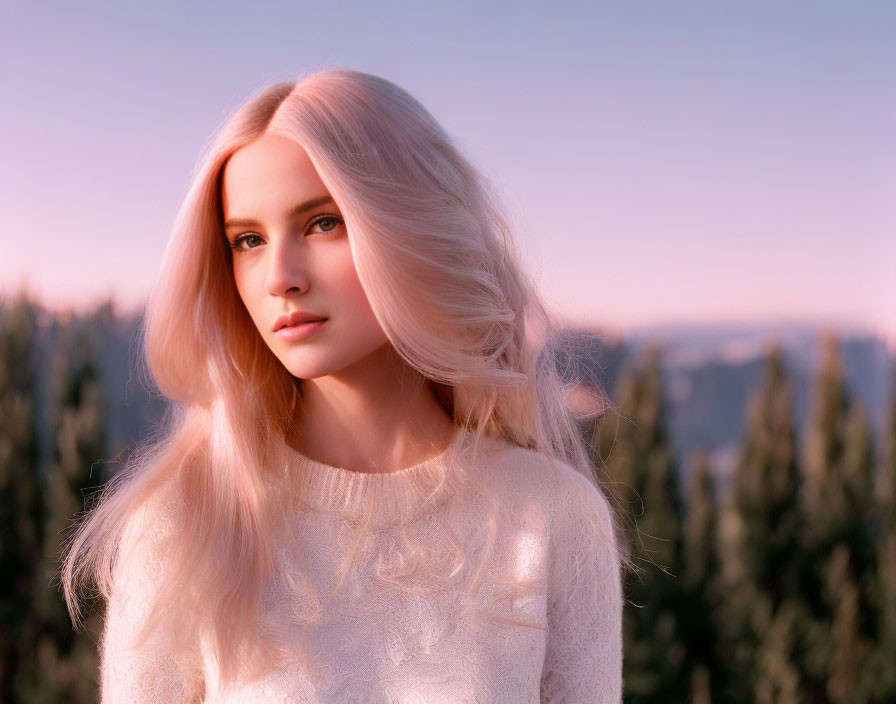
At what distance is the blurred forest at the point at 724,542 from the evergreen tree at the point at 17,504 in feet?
0.05

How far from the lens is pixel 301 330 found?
74.0 inches

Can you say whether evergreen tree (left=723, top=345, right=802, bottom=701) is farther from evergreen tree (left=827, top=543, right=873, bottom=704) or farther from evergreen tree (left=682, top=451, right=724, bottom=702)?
evergreen tree (left=827, top=543, right=873, bottom=704)

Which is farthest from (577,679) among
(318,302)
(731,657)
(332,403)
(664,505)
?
(731,657)

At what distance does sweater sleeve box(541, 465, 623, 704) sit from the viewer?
81.7 inches

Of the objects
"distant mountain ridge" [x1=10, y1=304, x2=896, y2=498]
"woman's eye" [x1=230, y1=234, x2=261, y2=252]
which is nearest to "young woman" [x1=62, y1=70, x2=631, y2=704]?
"woman's eye" [x1=230, y1=234, x2=261, y2=252]

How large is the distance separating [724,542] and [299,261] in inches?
418

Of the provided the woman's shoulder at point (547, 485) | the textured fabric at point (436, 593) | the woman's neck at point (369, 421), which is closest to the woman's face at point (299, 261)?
the woman's neck at point (369, 421)

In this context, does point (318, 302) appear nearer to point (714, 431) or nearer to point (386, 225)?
point (386, 225)

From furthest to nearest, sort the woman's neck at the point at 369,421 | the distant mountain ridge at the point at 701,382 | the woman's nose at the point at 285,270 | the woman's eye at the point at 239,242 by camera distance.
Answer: the distant mountain ridge at the point at 701,382 < the woman's neck at the point at 369,421 < the woman's eye at the point at 239,242 < the woman's nose at the point at 285,270

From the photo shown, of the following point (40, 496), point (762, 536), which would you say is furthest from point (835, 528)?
point (40, 496)

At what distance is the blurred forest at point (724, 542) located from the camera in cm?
1062

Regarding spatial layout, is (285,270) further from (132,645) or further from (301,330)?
(132,645)

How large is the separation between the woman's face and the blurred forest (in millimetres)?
9052

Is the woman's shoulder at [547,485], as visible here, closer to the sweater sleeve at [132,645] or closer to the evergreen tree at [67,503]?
the sweater sleeve at [132,645]
